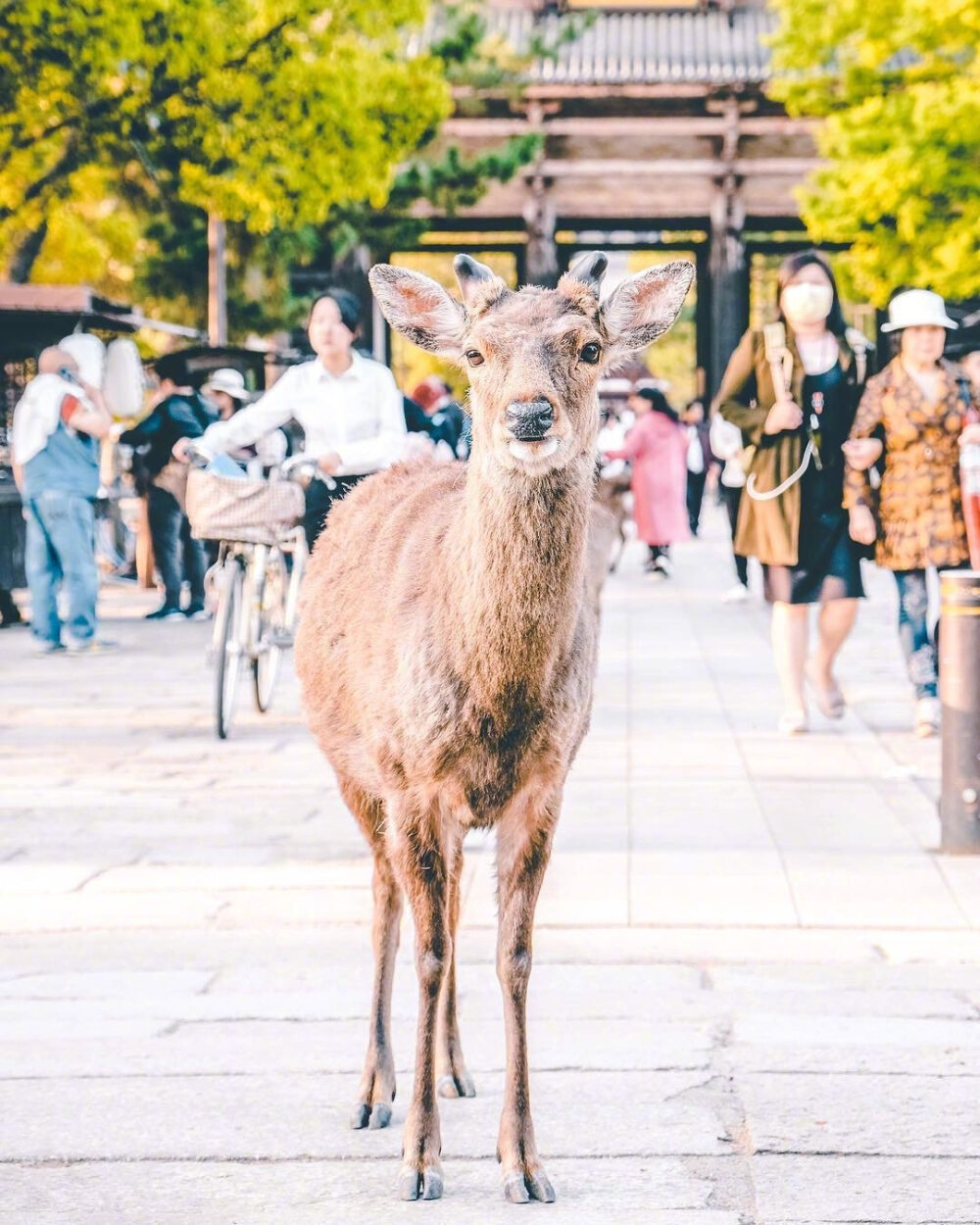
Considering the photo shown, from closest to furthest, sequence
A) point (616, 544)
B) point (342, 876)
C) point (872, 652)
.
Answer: point (342, 876) → point (872, 652) → point (616, 544)

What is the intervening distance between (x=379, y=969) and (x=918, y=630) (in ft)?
19.2

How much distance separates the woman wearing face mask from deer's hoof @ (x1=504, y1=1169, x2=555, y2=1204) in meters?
5.90

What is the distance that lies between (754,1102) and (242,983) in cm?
170

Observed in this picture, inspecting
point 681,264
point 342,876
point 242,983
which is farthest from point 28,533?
point 681,264

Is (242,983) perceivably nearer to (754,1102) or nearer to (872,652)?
(754,1102)

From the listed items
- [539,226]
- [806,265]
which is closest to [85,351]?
[806,265]

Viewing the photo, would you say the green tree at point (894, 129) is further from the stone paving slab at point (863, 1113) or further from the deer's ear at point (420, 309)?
the stone paving slab at point (863, 1113)

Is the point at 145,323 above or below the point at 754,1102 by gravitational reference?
above

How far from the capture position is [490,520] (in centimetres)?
420

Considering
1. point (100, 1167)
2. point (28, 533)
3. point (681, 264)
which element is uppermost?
point (681, 264)

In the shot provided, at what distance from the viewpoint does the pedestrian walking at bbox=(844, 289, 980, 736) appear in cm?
961

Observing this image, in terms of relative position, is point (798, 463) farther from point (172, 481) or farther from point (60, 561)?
point (172, 481)

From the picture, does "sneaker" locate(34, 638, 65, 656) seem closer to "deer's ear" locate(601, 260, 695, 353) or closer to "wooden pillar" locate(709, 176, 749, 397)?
"deer's ear" locate(601, 260, 695, 353)

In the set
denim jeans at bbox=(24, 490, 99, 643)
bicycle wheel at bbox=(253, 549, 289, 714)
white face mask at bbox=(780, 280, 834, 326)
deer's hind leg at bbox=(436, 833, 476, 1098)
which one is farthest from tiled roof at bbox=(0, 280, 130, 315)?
deer's hind leg at bbox=(436, 833, 476, 1098)
